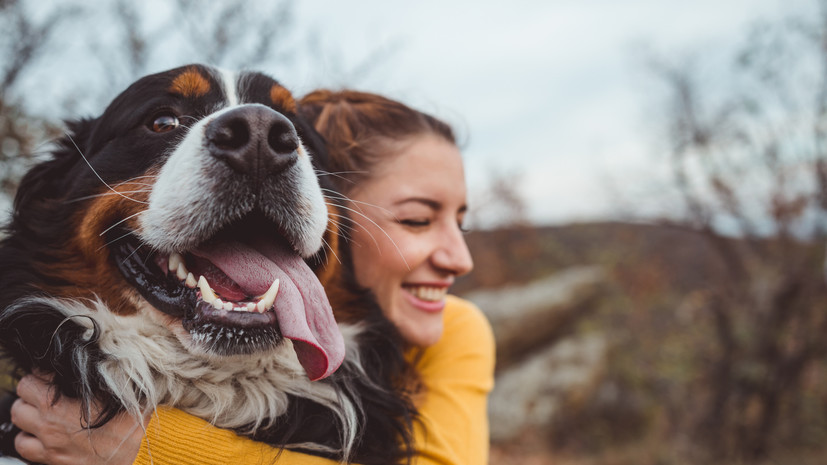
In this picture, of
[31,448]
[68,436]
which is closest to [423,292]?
[68,436]

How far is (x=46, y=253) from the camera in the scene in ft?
6.42

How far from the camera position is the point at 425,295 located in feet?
8.41

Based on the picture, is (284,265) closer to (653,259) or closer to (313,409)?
(313,409)

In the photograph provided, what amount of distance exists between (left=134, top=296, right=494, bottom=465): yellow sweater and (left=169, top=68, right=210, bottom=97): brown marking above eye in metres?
1.03

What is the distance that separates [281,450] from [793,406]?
6.87 meters

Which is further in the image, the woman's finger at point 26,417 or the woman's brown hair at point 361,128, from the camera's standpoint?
the woman's brown hair at point 361,128

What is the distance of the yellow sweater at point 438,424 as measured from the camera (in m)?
1.69

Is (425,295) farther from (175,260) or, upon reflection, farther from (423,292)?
(175,260)

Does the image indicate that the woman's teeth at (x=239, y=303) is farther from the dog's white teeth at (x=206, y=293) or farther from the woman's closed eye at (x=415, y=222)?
the woman's closed eye at (x=415, y=222)

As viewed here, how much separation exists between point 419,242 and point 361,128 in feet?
2.04

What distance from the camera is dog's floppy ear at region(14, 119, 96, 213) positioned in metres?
2.07

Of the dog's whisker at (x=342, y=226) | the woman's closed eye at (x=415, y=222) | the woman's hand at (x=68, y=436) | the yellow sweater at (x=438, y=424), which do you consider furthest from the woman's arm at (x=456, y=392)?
the woman's hand at (x=68, y=436)

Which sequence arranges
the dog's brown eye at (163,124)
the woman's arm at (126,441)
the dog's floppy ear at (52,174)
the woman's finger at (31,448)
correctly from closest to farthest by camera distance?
the woman's arm at (126,441) < the woman's finger at (31,448) < the dog's brown eye at (163,124) < the dog's floppy ear at (52,174)

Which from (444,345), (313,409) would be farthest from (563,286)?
(313,409)
